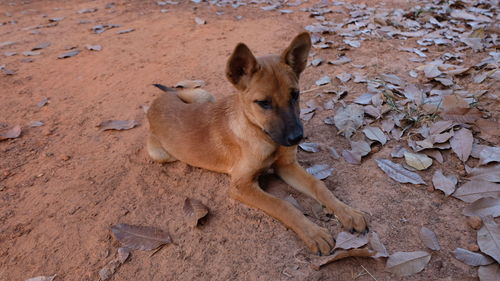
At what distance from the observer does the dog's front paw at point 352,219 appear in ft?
9.93

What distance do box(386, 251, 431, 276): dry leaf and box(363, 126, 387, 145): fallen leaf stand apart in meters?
1.54

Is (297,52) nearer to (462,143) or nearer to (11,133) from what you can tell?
(462,143)

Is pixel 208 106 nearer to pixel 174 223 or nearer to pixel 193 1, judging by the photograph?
pixel 174 223

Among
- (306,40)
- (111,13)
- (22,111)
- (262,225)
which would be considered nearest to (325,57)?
(306,40)

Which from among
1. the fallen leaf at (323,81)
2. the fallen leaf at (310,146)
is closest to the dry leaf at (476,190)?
the fallen leaf at (310,146)

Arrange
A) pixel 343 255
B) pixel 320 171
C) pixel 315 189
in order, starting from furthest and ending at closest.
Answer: pixel 320 171, pixel 315 189, pixel 343 255

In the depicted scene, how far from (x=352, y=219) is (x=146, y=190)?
7.17ft

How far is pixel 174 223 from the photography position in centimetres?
334

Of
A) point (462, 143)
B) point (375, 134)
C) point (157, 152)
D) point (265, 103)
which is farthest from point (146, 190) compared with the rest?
point (462, 143)

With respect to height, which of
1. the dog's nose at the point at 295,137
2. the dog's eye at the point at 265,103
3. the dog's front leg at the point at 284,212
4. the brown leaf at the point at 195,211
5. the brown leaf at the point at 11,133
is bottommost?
the brown leaf at the point at 11,133

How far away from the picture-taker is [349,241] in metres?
2.93

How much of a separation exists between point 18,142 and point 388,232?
15.4 feet

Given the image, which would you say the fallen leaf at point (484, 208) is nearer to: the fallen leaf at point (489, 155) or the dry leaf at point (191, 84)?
the fallen leaf at point (489, 155)

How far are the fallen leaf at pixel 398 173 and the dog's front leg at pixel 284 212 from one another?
1007mm
